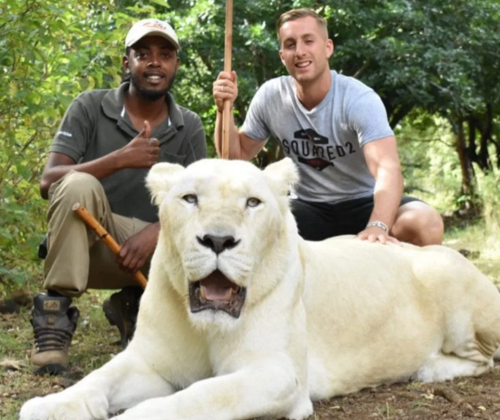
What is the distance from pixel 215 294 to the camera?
3.07m

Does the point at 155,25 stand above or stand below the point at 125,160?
above

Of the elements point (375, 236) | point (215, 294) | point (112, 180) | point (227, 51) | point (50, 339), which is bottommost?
point (50, 339)

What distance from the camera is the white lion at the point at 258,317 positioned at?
2.97 m

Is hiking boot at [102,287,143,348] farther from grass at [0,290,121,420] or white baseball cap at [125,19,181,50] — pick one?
white baseball cap at [125,19,181,50]

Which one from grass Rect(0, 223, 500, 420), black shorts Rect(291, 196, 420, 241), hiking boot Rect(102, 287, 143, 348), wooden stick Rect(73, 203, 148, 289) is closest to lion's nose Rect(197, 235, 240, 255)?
grass Rect(0, 223, 500, 420)

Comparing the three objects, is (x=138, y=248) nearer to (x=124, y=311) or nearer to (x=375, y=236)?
(x=124, y=311)

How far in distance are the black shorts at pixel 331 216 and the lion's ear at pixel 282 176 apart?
188cm

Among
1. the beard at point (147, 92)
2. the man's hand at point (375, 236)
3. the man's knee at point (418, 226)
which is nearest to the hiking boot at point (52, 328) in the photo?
the beard at point (147, 92)

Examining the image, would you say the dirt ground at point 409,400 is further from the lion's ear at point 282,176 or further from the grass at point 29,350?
the lion's ear at point 282,176

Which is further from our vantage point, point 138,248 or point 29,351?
point 29,351

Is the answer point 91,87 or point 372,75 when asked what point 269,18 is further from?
point 91,87

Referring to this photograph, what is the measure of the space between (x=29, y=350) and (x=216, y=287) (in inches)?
72.8

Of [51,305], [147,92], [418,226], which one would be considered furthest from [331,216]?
[51,305]

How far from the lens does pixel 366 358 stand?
12.5 ft
